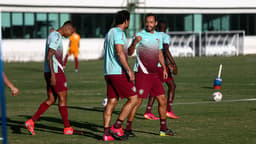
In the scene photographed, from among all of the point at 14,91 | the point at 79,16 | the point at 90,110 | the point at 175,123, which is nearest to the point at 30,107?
the point at 90,110

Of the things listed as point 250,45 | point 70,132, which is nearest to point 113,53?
point 70,132

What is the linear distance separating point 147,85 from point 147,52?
55 centimetres

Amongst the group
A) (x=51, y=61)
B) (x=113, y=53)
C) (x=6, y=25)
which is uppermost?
(x=6, y=25)

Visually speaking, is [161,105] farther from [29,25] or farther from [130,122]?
[29,25]

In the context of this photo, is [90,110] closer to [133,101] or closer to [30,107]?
[30,107]

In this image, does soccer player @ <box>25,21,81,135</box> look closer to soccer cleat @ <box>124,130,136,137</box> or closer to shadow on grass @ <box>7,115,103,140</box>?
shadow on grass @ <box>7,115,103,140</box>

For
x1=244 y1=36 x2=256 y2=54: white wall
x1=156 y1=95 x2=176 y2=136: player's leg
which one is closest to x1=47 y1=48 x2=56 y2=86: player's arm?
x1=156 y1=95 x2=176 y2=136: player's leg

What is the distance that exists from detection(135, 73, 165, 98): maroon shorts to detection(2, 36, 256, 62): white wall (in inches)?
1320

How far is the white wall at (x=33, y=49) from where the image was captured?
140 ft

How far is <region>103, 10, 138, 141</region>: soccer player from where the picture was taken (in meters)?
8.84

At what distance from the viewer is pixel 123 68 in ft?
29.4

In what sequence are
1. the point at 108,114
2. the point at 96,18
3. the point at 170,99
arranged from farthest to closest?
the point at 96,18
the point at 170,99
the point at 108,114

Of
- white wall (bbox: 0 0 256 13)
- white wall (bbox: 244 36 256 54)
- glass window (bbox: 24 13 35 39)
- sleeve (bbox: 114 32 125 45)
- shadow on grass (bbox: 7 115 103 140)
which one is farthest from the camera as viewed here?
white wall (bbox: 244 36 256 54)

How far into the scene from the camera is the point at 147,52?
9.69 metres
